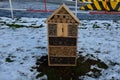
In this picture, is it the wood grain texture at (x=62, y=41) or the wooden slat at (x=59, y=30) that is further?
the wood grain texture at (x=62, y=41)

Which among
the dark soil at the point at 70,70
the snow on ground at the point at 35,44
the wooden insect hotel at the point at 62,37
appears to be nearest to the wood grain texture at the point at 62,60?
the wooden insect hotel at the point at 62,37

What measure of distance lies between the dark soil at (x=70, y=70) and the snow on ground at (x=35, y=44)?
0.51 ft

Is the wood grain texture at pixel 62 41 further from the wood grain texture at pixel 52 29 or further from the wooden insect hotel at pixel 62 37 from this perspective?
the wood grain texture at pixel 52 29

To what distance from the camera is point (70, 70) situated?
18.3 ft

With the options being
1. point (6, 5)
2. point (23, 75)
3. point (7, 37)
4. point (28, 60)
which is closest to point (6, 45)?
point (7, 37)

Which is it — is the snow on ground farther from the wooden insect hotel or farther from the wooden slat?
the wooden slat

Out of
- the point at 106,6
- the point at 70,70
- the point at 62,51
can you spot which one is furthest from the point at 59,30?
the point at 106,6

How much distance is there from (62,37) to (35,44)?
1.96m

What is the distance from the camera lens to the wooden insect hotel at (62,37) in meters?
5.32

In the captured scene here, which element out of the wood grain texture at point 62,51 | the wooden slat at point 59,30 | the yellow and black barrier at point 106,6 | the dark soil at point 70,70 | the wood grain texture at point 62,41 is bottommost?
the dark soil at point 70,70

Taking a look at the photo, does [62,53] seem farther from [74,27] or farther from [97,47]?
[97,47]

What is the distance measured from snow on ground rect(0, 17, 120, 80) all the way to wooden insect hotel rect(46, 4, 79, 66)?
0.62m

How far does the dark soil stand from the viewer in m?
5.33

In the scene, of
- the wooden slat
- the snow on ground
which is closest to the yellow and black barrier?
the snow on ground
